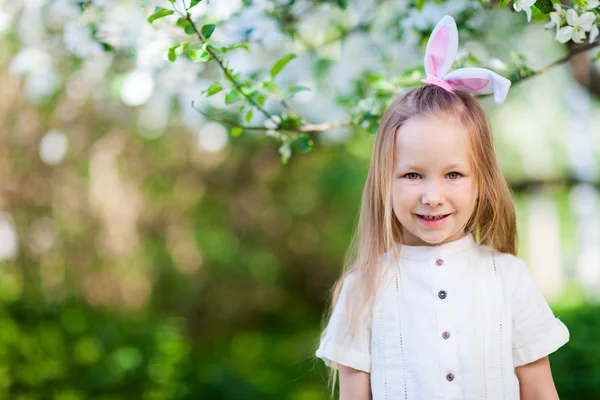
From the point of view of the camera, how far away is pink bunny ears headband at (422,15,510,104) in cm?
167

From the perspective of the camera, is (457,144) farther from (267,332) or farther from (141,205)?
(267,332)

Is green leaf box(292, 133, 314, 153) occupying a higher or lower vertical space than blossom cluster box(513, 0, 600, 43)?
lower

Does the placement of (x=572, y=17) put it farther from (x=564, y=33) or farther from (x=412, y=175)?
(x=412, y=175)

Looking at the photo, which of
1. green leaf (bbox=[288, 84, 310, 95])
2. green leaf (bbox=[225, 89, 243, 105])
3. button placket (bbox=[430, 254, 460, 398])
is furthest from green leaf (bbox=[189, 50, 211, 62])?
button placket (bbox=[430, 254, 460, 398])

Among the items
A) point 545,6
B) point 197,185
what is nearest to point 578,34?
point 545,6

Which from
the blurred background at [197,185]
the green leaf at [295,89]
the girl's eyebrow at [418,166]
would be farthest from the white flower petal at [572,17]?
the green leaf at [295,89]

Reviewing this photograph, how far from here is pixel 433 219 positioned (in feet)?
5.52

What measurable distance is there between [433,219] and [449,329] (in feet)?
0.86

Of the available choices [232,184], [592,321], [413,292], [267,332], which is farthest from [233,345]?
[413,292]

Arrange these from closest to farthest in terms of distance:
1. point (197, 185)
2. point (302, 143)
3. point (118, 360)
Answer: point (302, 143) < point (118, 360) < point (197, 185)

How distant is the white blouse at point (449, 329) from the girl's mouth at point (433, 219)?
4.4 inches

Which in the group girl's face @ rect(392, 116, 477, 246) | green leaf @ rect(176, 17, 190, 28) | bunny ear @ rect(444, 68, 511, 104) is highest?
green leaf @ rect(176, 17, 190, 28)

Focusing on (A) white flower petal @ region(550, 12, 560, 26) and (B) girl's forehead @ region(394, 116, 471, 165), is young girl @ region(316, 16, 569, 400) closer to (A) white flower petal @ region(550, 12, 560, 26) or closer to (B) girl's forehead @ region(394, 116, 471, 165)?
(B) girl's forehead @ region(394, 116, 471, 165)

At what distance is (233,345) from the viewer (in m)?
7.24
